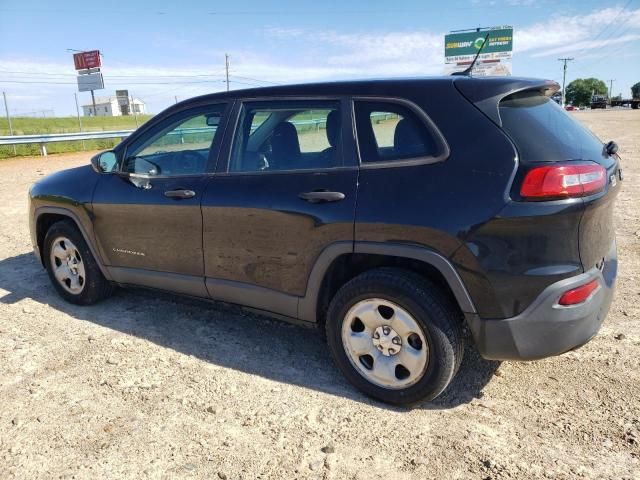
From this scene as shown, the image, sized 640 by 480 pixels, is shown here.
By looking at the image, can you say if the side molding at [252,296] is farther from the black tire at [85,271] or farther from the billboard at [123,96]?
the billboard at [123,96]

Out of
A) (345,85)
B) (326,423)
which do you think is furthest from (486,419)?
(345,85)

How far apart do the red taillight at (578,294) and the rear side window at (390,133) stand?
3.13 feet

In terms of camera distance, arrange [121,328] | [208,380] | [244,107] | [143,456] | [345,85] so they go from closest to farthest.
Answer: [143,456] → [345,85] → [208,380] → [244,107] → [121,328]

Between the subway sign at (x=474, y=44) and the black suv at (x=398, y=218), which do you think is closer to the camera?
the black suv at (x=398, y=218)

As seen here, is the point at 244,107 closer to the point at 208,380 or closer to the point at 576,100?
the point at 208,380

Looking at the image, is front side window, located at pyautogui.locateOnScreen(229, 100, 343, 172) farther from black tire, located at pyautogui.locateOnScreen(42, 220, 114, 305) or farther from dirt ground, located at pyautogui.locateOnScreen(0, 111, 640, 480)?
black tire, located at pyautogui.locateOnScreen(42, 220, 114, 305)

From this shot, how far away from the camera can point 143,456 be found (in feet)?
8.34

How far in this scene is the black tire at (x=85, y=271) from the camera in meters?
4.29

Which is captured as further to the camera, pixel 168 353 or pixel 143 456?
pixel 168 353

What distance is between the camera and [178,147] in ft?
Answer: 13.4

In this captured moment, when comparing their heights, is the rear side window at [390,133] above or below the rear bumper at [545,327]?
above

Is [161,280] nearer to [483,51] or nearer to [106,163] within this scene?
[106,163]

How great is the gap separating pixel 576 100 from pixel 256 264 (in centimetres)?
13831

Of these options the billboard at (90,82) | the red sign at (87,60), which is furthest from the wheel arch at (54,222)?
the red sign at (87,60)
